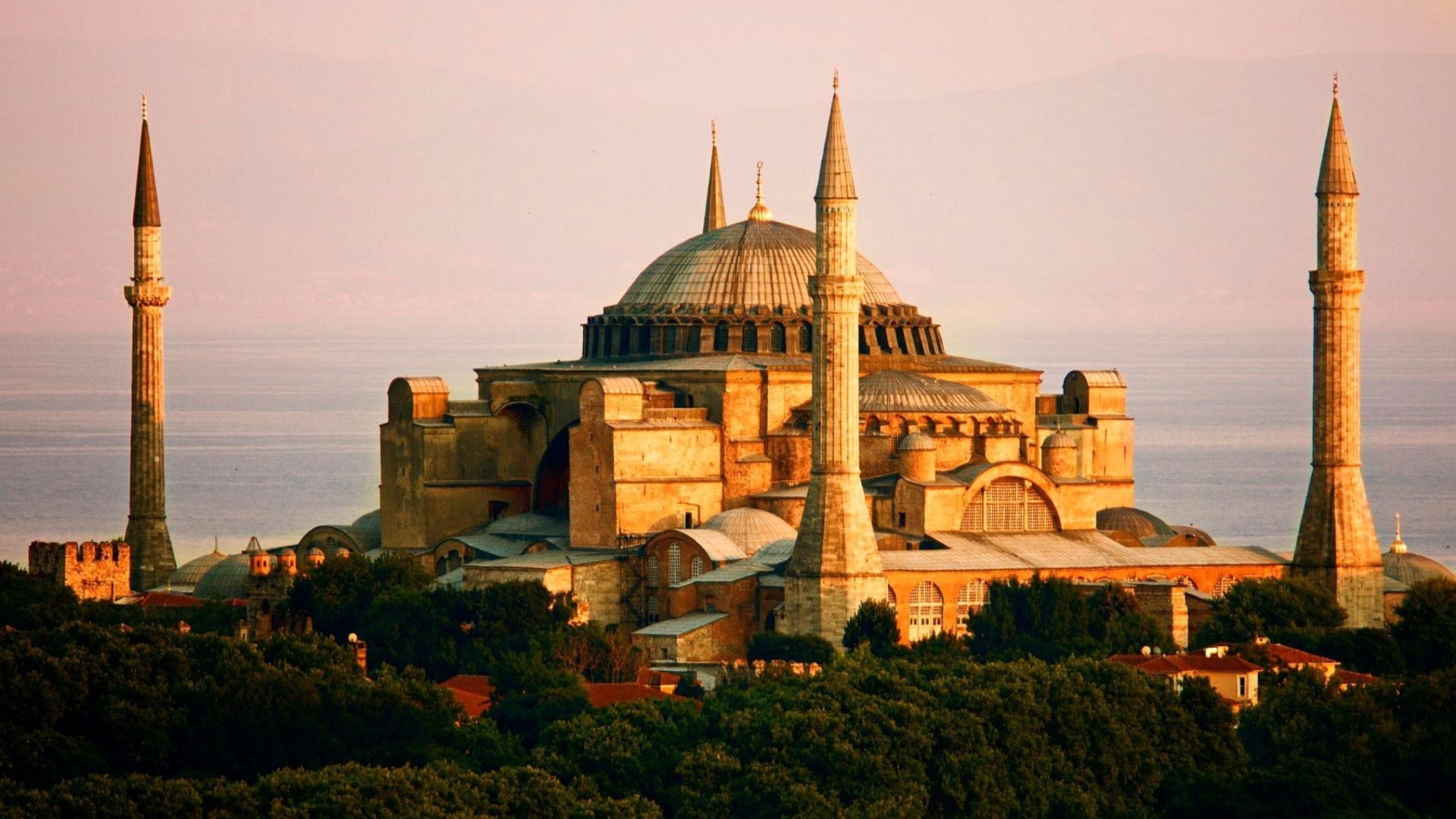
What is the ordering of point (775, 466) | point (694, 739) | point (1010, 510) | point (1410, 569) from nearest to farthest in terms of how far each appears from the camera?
point (694, 739) < point (1010, 510) < point (775, 466) < point (1410, 569)

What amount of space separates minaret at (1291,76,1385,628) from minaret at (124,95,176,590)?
22.3 metres

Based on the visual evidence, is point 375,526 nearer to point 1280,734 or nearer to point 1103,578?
point 1103,578

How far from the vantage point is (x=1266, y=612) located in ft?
201

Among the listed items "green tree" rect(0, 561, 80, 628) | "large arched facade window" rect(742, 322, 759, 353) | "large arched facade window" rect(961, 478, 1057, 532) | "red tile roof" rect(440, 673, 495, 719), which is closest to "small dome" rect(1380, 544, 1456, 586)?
"large arched facade window" rect(961, 478, 1057, 532)

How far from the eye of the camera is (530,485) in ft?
228

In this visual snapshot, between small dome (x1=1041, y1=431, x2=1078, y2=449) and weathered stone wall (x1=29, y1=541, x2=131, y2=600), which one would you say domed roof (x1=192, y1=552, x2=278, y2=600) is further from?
small dome (x1=1041, y1=431, x2=1078, y2=449)

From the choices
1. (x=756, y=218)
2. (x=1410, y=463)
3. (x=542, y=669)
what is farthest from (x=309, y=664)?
(x=1410, y=463)

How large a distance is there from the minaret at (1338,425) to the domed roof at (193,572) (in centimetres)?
2031

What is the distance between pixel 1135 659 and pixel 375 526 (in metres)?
19.5

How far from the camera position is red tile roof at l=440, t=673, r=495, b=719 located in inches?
2184

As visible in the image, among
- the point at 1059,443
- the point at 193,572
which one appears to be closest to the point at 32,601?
the point at 193,572

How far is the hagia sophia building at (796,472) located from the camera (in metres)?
61.5

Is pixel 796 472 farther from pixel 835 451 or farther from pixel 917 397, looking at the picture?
pixel 835 451

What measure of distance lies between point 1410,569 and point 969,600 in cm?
1084
